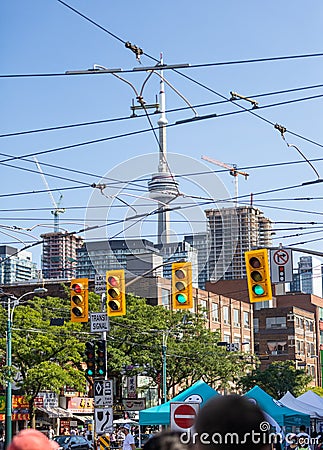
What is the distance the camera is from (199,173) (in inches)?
1268

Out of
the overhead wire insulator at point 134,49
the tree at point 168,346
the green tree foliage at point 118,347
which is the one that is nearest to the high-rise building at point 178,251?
the green tree foliage at point 118,347

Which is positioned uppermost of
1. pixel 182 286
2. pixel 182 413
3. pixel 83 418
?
pixel 182 286

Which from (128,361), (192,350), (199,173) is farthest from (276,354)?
(199,173)

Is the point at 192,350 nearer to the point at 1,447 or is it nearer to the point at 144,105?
the point at 1,447

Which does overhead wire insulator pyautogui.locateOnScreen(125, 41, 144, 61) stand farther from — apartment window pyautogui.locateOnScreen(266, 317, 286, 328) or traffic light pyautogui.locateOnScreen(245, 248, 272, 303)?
apartment window pyautogui.locateOnScreen(266, 317, 286, 328)

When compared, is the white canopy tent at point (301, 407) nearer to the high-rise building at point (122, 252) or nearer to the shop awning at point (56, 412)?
the high-rise building at point (122, 252)

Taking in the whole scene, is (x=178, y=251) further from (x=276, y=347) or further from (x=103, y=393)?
(x=276, y=347)

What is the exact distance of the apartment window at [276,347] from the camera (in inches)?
4464

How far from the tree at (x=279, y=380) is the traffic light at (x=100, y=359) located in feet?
200

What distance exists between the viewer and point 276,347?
113375 mm

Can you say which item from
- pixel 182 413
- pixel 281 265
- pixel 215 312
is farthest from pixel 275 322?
pixel 182 413

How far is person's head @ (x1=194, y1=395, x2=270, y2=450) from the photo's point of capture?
286cm

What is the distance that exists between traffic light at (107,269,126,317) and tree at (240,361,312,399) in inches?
2393

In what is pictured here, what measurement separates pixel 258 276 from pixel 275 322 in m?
91.9
